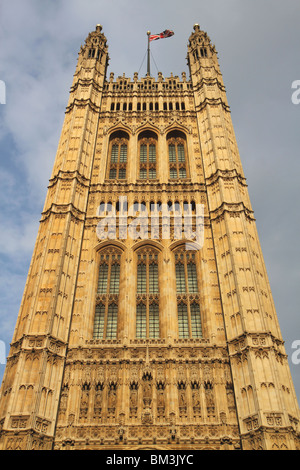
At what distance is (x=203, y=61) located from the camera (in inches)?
1494

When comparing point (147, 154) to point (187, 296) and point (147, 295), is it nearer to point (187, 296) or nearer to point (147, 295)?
point (147, 295)

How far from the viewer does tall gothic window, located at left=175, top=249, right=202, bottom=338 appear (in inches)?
899

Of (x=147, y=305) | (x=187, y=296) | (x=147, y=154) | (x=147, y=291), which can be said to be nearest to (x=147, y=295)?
(x=147, y=291)

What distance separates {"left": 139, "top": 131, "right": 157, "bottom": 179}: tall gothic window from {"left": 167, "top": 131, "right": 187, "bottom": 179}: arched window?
1162 mm

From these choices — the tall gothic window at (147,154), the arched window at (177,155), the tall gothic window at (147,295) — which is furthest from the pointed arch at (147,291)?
the arched window at (177,155)

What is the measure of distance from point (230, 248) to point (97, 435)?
36.5 feet

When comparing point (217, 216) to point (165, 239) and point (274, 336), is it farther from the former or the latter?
point (274, 336)

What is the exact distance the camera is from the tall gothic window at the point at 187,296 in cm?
2283

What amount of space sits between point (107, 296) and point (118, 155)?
39.7 ft

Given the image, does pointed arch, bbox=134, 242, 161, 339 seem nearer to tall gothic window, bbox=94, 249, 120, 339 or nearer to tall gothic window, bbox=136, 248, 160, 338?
tall gothic window, bbox=136, 248, 160, 338

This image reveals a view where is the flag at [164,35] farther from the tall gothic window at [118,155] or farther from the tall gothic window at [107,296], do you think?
the tall gothic window at [107,296]

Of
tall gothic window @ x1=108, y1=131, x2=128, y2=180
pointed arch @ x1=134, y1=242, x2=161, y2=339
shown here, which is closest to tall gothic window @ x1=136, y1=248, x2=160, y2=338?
pointed arch @ x1=134, y1=242, x2=161, y2=339
